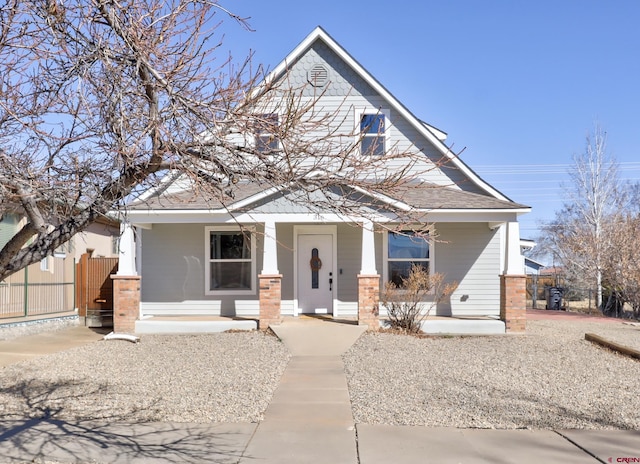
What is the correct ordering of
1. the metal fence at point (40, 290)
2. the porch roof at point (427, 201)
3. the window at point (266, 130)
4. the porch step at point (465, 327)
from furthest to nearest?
the metal fence at point (40, 290) → the porch step at point (465, 327) → the porch roof at point (427, 201) → the window at point (266, 130)

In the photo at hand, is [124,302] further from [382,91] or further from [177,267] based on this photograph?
[382,91]

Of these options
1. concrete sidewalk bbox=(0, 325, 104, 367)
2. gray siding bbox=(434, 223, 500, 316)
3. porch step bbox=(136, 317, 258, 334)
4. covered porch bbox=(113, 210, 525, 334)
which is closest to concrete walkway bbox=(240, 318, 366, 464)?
covered porch bbox=(113, 210, 525, 334)

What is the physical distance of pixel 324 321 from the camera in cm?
1431

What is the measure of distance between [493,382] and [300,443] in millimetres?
3967

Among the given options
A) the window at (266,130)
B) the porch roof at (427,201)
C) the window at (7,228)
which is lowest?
the window at (7,228)

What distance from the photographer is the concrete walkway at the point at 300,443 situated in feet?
18.6

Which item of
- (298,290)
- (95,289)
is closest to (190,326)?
(298,290)

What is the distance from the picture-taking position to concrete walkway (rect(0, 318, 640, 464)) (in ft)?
18.6

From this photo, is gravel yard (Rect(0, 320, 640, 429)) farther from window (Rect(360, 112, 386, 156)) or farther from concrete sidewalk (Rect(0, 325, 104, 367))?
window (Rect(360, 112, 386, 156))

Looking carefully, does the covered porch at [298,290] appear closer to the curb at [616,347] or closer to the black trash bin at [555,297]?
the curb at [616,347]

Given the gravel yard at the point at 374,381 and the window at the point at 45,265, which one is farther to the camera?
the window at the point at 45,265

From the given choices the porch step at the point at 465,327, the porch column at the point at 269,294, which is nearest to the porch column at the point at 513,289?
the porch step at the point at 465,327

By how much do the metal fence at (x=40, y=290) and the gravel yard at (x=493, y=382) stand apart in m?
8.78

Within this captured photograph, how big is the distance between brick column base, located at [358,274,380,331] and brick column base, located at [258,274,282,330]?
72.5 inches
